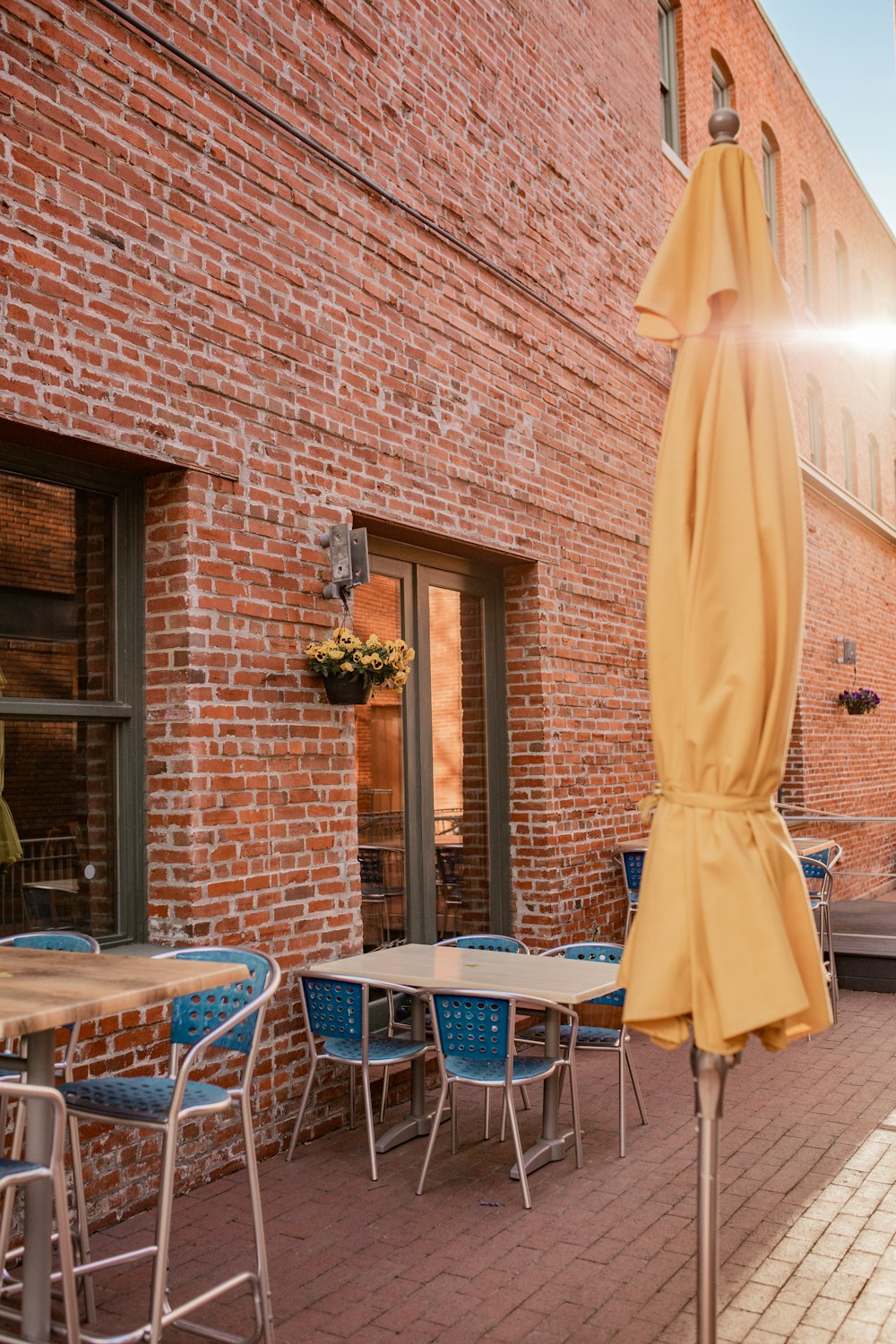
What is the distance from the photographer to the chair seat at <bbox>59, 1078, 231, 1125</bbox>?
10.6 feet

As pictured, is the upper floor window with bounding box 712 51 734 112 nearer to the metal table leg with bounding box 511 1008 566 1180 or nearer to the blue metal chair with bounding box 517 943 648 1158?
the blue metal chair with bounding box 517 943 648 1158

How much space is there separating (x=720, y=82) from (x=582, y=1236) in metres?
11.1

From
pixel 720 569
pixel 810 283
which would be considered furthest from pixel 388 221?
pixel 810 283

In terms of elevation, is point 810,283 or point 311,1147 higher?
point 810,283

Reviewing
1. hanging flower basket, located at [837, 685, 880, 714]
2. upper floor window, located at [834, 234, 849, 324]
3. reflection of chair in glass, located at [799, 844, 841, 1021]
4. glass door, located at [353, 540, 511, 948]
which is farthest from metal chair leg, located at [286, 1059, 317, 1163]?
upper floor window, located at [834, 234, 849, 324]

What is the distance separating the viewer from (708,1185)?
8.26 feet

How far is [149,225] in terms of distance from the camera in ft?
15.6

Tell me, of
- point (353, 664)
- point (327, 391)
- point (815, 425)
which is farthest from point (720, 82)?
point (353, 664)

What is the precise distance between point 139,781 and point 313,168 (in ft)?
10.2

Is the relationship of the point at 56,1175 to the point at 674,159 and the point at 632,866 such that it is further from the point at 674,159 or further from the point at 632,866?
the point at 674,159

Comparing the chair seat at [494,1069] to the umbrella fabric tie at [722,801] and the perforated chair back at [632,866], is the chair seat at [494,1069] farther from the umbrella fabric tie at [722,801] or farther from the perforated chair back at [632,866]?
the perforated chair back at [632,866]

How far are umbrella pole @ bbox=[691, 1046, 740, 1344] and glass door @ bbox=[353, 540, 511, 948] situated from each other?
3.63m

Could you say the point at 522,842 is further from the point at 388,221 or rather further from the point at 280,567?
the point at 388,221

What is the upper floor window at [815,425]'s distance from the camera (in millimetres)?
14305
